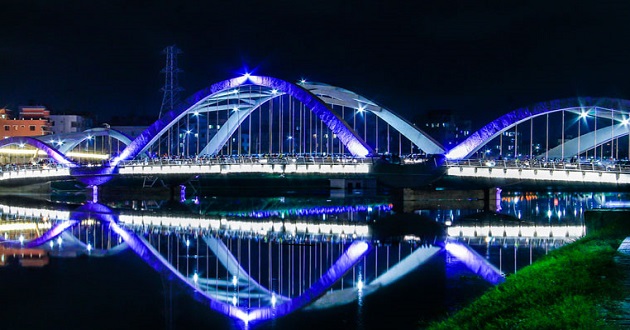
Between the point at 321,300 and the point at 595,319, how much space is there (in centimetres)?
852

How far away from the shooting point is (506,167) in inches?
1822

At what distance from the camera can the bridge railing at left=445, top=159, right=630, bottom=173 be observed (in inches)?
1697

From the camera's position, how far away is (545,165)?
45.4 metres

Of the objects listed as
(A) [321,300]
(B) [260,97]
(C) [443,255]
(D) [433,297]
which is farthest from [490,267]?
(B) [260,97]

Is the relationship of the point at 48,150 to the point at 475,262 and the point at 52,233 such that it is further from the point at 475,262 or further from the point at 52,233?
the point at 475,262

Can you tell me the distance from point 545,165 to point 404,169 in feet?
30.6

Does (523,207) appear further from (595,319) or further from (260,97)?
(595,319)

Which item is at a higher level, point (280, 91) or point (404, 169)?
point (280, 91)

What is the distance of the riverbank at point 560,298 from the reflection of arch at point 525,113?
27268 mm

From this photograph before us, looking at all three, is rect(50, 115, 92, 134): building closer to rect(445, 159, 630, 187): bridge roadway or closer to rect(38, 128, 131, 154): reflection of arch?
rect(38, 128, 131, 154): reflection of arch

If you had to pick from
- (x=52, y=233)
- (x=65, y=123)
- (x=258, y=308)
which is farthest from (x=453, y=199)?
(x=65, y=123)

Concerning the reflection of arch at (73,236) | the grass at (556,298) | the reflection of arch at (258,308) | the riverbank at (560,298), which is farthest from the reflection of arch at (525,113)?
the grass at (556,298)

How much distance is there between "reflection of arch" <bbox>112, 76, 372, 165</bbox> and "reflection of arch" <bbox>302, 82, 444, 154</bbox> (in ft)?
7.64

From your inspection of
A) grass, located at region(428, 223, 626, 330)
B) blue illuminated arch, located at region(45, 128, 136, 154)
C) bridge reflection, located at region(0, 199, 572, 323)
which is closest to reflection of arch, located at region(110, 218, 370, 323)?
bridge reflection, located at region(0, 199, 572, 323)
